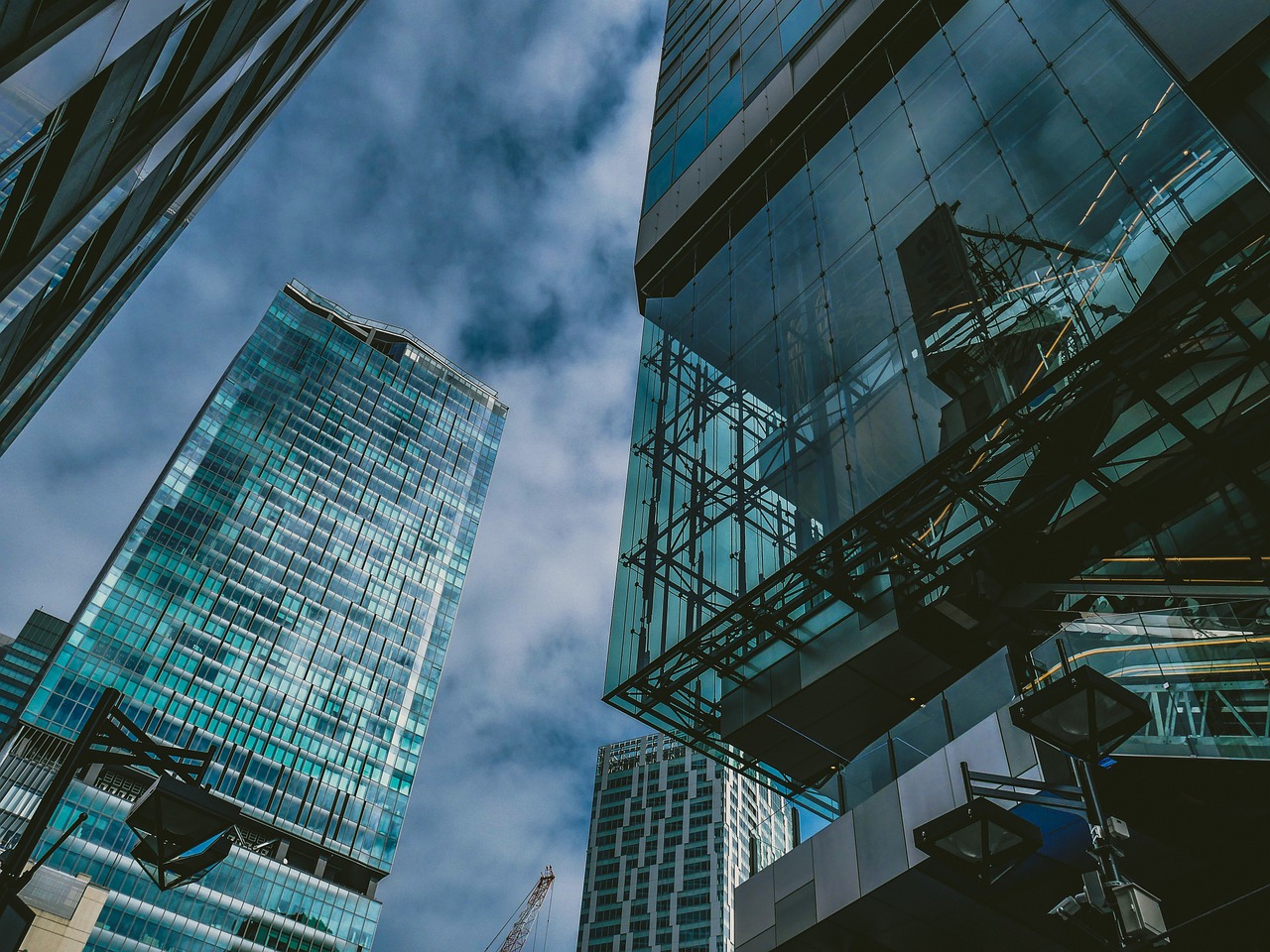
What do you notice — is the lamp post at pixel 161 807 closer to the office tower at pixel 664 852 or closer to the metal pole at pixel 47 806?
the metal pole at pixel 47 806

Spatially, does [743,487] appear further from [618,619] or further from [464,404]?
[464,404]

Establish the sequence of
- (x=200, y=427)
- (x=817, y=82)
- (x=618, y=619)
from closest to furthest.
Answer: (x=618, y=619), (x=817, y=82), (x=200, y=427)

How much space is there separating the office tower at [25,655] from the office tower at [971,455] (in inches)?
7221

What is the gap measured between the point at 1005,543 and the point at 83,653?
105 meters

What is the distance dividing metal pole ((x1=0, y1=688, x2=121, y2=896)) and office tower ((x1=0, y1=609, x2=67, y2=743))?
18956 cm

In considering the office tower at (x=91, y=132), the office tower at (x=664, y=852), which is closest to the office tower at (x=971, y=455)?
the office tower at (x=91, y=132)

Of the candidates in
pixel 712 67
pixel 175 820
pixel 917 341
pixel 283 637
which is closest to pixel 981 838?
pixel 175 820

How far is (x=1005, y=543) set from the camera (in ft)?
49.2

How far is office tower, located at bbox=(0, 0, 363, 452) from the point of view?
20.6ft

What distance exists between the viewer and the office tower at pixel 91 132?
20.6 feet

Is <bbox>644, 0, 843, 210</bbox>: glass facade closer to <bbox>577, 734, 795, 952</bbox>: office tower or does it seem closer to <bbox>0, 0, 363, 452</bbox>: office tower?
<bbox>0, 0, 363, 452</bbox>: office tower

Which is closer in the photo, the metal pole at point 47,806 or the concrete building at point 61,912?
the metal pole at point 47,806

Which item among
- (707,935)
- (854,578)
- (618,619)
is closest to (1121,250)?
(854,578)

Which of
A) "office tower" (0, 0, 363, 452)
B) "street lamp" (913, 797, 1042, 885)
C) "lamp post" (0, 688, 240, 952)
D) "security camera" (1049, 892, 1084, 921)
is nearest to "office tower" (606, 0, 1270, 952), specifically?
"street lamp" (913, 797, 1042, 885)
